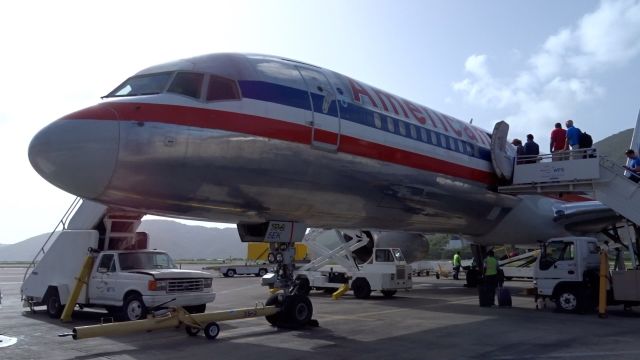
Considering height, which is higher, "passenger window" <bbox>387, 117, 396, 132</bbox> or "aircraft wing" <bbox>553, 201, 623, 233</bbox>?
"passenger window" <bbox>387, 117, 396, 132</bbox>

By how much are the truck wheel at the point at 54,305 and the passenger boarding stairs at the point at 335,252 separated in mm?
9093

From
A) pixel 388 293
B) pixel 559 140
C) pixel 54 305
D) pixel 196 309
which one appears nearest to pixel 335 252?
pixel 388 293

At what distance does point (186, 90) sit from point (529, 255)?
2260cm

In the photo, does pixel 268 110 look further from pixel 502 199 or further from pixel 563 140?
pixel 563 140

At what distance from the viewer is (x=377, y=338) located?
10.3m

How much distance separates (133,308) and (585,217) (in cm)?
1366

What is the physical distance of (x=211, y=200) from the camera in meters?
9.09

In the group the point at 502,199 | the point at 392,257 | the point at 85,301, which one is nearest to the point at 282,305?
the point at 85,301

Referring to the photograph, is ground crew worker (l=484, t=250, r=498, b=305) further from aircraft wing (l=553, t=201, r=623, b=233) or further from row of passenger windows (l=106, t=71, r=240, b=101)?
row of passenger windows (l=106, t=71, r=240, b=101)

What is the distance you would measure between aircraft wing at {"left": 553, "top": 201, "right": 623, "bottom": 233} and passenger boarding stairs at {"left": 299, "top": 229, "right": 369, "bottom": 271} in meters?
6.80

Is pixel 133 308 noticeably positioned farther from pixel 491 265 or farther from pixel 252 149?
pixel 491 265

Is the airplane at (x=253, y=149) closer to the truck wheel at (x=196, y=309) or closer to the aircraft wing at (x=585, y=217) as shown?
the truck wheel at (x=196, y=309)

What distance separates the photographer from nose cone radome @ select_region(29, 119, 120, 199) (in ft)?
24.5

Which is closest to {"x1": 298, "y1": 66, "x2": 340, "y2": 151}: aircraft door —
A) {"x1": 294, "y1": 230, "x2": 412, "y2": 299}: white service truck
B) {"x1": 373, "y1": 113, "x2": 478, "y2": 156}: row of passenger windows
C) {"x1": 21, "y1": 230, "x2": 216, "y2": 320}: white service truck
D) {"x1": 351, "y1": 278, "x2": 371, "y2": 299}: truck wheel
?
{"x1": 373, "y1": 113, "x2": 478, "y2": 156}: row of passenger windows
